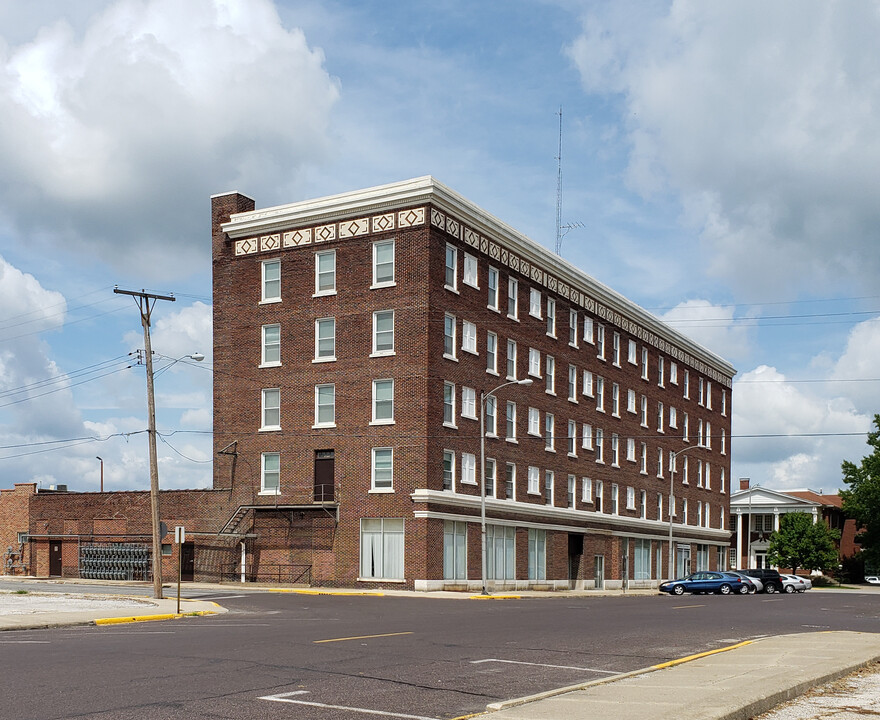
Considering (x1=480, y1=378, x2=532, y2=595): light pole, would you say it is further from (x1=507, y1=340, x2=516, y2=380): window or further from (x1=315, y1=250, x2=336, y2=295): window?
(x1=315, y1=250, x2=336, y2=295): window

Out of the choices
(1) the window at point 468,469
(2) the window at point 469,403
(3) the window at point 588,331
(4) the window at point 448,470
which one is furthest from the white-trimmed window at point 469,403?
(3) the window at point 588,331

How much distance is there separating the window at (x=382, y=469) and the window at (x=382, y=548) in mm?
1608

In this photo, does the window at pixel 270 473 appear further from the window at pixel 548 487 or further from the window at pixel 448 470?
the window at pixel 548 487

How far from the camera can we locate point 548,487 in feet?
195

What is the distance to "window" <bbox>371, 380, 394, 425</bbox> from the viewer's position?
160ft

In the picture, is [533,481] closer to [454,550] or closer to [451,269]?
[454,550]

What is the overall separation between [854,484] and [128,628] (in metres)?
90.0

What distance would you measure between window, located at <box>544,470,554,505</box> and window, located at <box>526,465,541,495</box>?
1.11 meters

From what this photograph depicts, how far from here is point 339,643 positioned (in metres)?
18.7

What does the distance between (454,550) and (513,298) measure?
14379 millimetres

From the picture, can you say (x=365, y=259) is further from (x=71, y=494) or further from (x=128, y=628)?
(x=128, y=628)

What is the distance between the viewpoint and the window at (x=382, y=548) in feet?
157

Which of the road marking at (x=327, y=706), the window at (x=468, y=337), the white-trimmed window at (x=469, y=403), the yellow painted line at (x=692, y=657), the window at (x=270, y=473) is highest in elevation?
the window at (x=468, y=337)

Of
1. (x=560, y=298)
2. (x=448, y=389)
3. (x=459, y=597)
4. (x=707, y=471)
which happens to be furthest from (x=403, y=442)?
(x=707, y=471)
